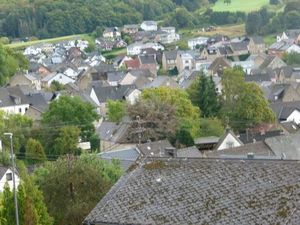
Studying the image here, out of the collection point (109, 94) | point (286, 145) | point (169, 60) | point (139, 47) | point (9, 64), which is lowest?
point (139, 47)

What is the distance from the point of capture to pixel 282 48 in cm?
11006

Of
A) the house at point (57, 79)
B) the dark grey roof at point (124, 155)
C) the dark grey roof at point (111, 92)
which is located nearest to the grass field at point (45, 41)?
the house at point (57, 79)

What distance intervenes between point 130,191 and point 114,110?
39.9m

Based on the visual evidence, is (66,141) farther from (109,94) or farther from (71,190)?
(109,94)

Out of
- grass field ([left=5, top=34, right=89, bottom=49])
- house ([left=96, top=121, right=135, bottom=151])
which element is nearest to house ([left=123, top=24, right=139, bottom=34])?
grass field ([left=5, top=34, right=89, bottom=49])

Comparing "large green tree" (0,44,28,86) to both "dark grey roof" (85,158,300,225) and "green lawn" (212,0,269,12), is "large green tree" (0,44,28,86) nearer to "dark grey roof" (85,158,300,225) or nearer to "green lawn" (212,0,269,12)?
"dark grey roof" (85,158,300,225)

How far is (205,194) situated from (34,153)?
1249 inches

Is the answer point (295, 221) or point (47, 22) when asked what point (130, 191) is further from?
point (47, 22)

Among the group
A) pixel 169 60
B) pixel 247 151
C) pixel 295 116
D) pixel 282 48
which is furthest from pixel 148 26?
pixel 247 151

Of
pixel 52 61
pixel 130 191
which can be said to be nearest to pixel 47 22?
pixel 52 61

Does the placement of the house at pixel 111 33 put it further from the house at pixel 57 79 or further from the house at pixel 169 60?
the house at pixel 57 79

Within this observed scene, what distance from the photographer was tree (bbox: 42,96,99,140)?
165 feet

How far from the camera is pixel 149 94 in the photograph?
53.0m

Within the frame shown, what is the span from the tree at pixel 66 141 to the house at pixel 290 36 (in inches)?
2931
